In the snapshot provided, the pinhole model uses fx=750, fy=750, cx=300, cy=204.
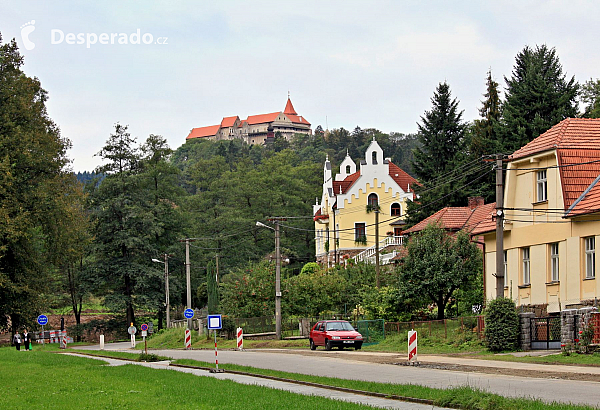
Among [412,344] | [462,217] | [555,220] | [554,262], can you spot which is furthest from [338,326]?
[462,217]

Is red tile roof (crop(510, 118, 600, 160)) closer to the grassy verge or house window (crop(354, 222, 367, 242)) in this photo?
the grassy verge

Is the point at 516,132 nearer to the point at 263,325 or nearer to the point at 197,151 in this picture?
the point at 263,325

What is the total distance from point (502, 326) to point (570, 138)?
9540 millimetres

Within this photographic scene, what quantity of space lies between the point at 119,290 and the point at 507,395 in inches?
2498

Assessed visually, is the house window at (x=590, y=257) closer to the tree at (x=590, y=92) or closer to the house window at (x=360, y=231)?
the tree at (x=590, y=92)

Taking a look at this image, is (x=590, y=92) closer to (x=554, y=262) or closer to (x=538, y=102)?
(x=538, y=102)

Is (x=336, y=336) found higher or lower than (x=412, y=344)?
lower

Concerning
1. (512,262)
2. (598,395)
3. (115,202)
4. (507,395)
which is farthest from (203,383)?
(115,202)

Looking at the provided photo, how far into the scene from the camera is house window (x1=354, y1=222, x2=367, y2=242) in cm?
7488

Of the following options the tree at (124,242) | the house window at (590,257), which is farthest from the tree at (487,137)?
the tree at (124,242)

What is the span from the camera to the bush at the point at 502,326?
27453 mm

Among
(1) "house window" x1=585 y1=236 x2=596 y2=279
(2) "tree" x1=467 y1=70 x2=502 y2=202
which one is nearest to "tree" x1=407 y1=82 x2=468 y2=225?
(2) "tree" x1=467 y1=70 x2=502 y2=202

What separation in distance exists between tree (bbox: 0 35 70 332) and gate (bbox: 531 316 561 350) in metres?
27.7

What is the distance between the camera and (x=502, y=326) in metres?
27.6
